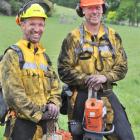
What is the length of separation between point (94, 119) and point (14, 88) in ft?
3.88

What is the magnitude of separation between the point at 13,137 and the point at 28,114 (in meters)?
0.33

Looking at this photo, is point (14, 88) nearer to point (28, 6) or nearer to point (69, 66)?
point (28, 6)

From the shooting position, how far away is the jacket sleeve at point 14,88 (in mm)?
5844

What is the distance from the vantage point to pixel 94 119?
653 centimetres

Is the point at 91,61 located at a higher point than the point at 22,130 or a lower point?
higher

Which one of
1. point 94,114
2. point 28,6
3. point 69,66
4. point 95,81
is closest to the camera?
point 28,6

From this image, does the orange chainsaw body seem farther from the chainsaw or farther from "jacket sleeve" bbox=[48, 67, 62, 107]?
"jacket sleeve" bbox=[48, 67, 62, 107]

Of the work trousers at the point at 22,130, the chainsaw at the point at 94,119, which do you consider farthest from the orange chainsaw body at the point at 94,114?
the work trousers at the point at 22,130

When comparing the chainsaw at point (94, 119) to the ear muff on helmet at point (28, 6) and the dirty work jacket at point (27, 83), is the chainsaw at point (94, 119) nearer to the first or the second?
the dirty work jacket at point (27, 83)

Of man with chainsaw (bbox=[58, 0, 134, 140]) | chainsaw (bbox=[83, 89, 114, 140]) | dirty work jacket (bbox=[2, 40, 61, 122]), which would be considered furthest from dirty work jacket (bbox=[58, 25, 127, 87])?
dirty work jacket (bbox=[2, 40, 61, 122])

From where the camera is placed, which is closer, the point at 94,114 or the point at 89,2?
the point at 94,114

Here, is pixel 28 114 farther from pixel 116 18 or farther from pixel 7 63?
pixel 116 18

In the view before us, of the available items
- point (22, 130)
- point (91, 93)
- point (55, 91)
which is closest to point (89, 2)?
point (91, 93)

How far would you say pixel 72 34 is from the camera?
271 inches
